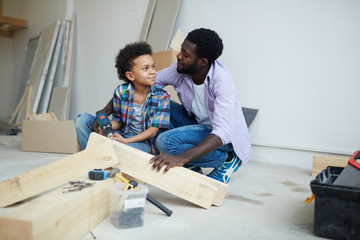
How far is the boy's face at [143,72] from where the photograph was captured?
207cm

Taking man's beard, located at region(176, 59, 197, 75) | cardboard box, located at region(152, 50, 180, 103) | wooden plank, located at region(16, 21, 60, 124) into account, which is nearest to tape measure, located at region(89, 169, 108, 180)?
man's beard, located at region(176, 59, 197, 75)

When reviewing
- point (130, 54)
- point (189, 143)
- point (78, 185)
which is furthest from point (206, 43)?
point (78, 185)

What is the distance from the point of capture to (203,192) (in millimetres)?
1697

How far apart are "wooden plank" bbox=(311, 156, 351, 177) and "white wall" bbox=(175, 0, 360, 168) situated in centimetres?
21

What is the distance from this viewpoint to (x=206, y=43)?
6.47 ft

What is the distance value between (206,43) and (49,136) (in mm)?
2185

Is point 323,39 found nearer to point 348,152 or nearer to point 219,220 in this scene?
point 348,152

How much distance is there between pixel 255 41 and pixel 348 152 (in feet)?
4.41

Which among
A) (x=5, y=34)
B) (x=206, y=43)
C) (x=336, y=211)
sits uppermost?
(x=206, y=43)

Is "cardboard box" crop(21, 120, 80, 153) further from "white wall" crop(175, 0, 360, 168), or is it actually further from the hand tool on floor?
the hand tool on floor

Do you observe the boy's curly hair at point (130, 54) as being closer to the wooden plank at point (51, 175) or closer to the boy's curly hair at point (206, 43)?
the boy's curly hair at point (206, 43)

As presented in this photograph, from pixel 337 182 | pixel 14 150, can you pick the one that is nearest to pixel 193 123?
pixel 337 182

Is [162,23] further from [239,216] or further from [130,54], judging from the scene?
[239,216]

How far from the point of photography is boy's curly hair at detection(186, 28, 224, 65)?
1976 mm
